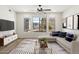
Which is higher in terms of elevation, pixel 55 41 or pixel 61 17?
pixel 61 17

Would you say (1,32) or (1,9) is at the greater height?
(1,9)

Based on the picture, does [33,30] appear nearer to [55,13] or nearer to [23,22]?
[23,22]

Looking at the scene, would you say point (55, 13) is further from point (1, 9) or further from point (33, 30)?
point (1, 9)

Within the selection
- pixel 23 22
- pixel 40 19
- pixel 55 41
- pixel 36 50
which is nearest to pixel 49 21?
pixel 40 19

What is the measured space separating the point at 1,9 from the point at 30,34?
4385 millimetres

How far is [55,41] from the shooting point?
7.97m

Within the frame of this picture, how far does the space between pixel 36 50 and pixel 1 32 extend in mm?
3578
